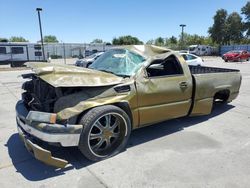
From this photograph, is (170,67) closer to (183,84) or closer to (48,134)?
(183,84)

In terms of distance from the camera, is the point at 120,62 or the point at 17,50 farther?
the point at 17,50

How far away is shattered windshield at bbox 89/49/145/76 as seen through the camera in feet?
13.2

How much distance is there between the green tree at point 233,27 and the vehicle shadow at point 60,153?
60935 millimetres

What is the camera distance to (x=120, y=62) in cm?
429

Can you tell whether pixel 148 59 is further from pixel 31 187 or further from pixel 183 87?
pixel 31 187

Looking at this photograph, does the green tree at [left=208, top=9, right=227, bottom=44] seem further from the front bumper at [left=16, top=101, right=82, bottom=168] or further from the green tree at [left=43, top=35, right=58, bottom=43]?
the green tree at [left=43, top=35, right=58, bottom=43]

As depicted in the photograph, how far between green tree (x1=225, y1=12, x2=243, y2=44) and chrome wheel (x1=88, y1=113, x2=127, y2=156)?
204ft

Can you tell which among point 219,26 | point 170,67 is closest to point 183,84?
point 170,67

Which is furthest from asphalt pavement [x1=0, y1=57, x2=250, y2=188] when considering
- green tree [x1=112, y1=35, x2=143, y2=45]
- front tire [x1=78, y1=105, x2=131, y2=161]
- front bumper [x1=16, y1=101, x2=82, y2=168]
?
green tree [x1=112, y1=35, x2=143, y2=45]

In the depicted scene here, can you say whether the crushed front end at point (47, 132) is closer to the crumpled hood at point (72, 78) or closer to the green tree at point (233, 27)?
the crumpled hood at point (72, 78)

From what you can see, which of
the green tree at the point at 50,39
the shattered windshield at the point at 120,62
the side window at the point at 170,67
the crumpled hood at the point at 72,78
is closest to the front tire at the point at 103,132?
the crumpled hood at the point at 72,78

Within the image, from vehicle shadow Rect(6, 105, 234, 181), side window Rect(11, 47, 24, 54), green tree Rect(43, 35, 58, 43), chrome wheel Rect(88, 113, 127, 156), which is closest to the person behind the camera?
vehicle shadow Rect(6, 105, 234, 181)

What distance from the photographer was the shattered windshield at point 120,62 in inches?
159

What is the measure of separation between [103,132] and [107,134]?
0.08 m
